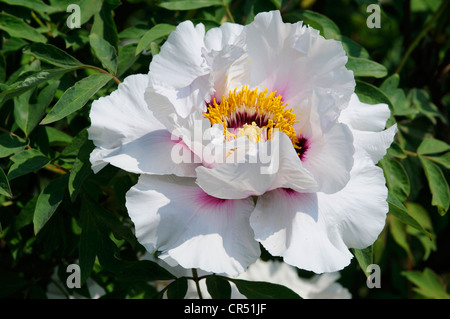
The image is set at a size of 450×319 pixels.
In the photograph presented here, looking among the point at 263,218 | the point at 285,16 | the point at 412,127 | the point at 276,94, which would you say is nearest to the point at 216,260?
the point at 263,218

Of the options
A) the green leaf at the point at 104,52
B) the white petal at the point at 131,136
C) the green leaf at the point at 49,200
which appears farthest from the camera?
the green leaf at the point at 104,52

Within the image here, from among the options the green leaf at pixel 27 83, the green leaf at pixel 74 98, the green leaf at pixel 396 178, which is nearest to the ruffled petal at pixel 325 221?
the green leaf at pixel 396 178

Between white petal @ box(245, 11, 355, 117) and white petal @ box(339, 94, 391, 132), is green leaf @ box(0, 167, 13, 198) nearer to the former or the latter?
white petal @ box(245, 11, 355, 117)

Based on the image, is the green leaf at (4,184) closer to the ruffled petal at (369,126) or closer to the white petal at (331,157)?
the white petal at (331,157)

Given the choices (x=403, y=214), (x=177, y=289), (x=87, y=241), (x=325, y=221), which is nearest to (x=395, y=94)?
(x=403, y=214)

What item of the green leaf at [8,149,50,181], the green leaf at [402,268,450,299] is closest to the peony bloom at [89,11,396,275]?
the green leaf at [8,149,50,181]

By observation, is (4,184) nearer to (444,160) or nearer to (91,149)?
(91,149)
